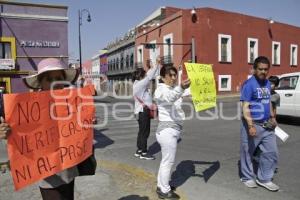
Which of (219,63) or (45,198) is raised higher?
(219,63)

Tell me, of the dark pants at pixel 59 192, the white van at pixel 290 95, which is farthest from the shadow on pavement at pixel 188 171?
the white van at pixel 290 95

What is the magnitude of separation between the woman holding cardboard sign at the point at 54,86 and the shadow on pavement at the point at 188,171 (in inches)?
105

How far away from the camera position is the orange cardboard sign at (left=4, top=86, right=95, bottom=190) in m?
2.82

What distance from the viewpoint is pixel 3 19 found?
1051 inches

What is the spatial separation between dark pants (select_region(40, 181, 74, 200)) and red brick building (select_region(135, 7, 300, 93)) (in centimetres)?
3154

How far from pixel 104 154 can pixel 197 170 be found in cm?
240

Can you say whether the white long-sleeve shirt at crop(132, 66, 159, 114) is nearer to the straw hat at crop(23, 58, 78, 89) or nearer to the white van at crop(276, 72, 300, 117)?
the straw hat at crop(23, 58, 78, 89)

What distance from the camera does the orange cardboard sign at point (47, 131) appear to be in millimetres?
2824

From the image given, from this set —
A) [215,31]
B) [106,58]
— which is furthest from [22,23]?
[106,58]

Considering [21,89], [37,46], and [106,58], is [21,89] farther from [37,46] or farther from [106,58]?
[106,58]

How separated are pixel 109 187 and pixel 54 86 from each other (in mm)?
2710

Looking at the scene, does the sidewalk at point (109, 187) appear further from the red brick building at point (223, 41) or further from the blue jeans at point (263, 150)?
the red brick building at point (223, 41)

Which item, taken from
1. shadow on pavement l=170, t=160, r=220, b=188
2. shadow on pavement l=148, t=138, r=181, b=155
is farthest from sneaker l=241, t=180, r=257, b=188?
shadow on pavement l=148, t=138, r=181, b=155

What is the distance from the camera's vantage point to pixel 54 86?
318cm
